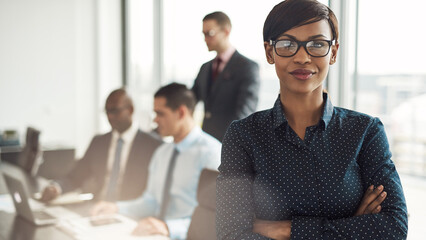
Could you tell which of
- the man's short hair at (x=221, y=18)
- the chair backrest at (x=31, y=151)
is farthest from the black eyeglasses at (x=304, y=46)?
the chair backrest at (x=31, y=151)

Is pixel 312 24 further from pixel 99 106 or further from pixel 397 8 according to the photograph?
pixel 99 106

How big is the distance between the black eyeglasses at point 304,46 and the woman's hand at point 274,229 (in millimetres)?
404

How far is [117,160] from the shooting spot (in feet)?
9.50

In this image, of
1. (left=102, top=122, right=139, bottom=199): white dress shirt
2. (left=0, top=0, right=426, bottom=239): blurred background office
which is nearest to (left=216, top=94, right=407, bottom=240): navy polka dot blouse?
(left=102, top=122, right=139, bottom=199): white dress shirt

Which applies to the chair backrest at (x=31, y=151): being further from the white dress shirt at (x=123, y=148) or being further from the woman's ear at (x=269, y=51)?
the woman's ear at (x=269, y=51)

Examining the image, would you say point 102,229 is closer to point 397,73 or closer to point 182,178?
point 182,178

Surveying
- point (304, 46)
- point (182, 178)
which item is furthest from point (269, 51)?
point (182, 178)

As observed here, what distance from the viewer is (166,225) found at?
1783mm

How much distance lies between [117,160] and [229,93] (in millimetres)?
860

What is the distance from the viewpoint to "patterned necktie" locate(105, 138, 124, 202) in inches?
112

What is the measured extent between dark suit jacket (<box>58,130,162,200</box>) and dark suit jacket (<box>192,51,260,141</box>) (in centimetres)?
36

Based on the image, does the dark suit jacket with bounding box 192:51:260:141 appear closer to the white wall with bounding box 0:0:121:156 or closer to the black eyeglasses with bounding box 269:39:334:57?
the black eyeglasses with bounding box 269:39:334:57

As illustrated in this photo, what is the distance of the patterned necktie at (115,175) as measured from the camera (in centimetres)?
284

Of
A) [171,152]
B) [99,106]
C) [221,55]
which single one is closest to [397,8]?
[221,55]
